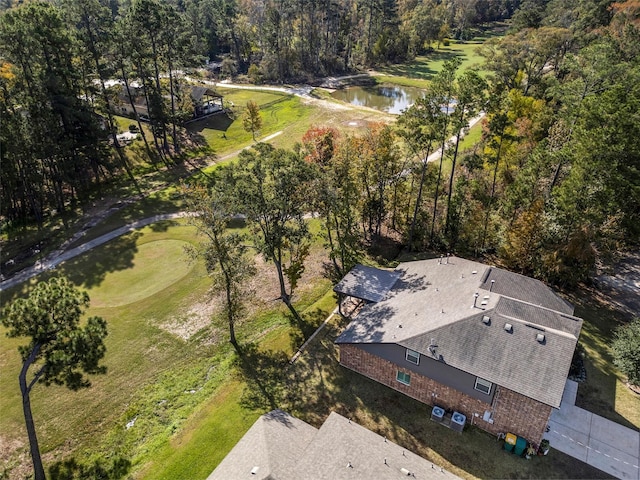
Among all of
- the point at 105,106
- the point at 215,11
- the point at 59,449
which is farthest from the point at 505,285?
the point at 215,11

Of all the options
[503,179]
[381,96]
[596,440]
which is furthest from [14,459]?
[381,96]

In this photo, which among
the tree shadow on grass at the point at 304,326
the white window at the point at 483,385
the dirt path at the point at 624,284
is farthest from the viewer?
the dirt path at the point at 624,284

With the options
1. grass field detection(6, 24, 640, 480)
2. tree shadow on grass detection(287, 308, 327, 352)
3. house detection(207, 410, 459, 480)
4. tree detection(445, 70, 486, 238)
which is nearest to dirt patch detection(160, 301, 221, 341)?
grass field detection(6, 24, 640, 480)

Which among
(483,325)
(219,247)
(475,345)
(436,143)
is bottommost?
(475,345)

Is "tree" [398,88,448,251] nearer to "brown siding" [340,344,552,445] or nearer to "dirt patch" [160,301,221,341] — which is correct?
"brown siding" [340,344,552,445]

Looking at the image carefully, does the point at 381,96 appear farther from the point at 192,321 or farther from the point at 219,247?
the point at 219,247

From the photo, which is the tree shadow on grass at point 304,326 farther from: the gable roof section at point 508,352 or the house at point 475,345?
the gable roof section at point 508,352

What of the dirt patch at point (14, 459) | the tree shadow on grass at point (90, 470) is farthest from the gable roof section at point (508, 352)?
the dirt patch at point (14, 459)
